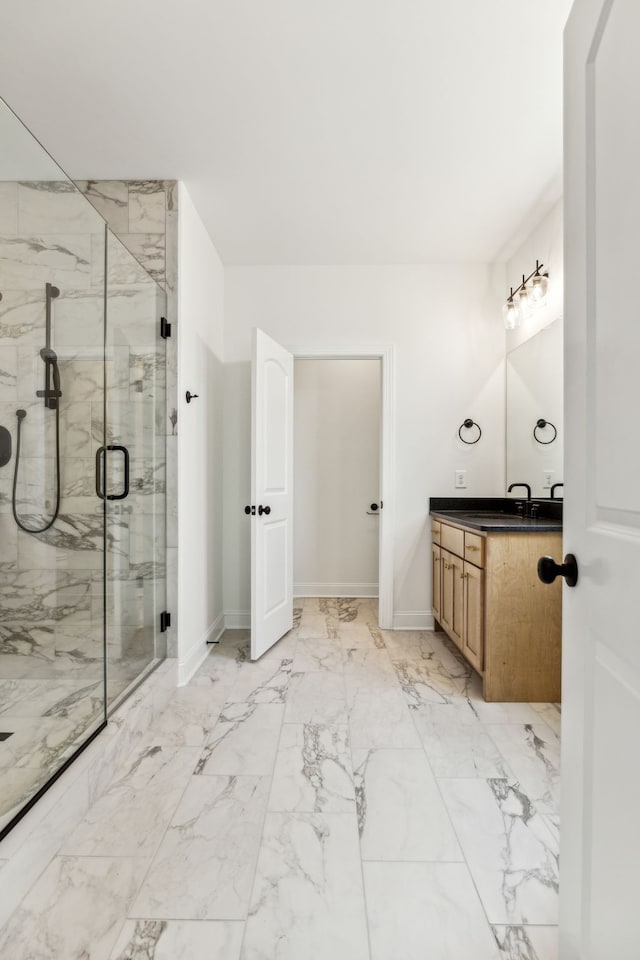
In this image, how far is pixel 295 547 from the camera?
4.62 metres

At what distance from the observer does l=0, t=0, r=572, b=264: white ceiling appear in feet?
5.58

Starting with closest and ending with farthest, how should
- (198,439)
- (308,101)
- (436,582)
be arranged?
(308,101) < (198,439) < (436,582)

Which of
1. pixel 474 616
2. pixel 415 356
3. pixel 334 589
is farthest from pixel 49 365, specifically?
Result: pixel 334 589

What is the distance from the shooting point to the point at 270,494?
3.25 metres

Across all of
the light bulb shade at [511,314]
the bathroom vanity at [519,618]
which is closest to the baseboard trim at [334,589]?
the bathroom vanity at [519,618]

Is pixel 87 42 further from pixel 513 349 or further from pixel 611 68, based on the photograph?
pixel 513 349

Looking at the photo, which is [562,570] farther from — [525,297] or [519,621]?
[525,297]

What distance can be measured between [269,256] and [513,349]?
6.02ft

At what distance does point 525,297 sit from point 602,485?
8.76 feet

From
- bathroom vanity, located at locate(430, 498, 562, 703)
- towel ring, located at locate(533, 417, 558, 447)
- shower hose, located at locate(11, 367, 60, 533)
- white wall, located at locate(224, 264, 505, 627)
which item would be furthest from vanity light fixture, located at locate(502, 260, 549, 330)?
shower hose, located at locate(11, 367, 60, 533)

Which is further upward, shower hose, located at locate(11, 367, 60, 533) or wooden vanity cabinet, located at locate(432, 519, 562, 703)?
shower hose, located at locate(11, 367, 60, 533)

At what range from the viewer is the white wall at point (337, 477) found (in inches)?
182

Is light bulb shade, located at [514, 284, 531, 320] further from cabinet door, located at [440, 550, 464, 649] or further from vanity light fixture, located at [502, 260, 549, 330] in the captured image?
cabinet door, located at [440, 550, 464, 649]

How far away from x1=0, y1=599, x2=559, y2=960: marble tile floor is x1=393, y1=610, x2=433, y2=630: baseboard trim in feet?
3.69
